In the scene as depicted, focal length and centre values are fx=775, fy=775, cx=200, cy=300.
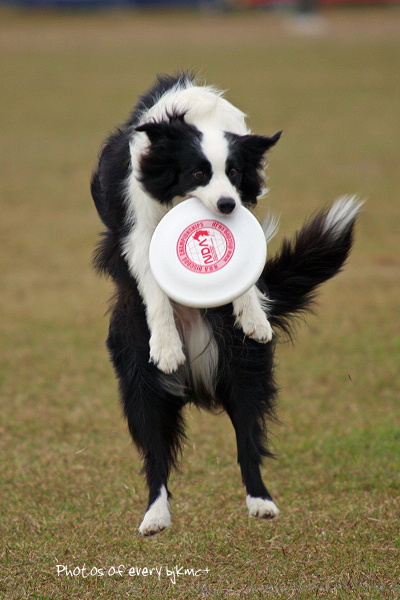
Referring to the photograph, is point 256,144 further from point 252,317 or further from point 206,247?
point 252,317

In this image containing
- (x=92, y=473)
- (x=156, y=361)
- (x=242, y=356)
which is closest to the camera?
(x=156, y=361)

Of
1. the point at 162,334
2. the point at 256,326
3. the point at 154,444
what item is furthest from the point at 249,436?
the point at 162,334

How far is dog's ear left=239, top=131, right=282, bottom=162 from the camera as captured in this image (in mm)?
3722

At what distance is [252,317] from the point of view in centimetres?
370

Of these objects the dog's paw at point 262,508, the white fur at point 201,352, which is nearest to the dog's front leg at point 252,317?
the white fur at point 201,352

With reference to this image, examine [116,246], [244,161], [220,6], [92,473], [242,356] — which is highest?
[244,161]

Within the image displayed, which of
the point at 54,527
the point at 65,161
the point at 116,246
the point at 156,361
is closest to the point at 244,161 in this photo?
the point at 116,246

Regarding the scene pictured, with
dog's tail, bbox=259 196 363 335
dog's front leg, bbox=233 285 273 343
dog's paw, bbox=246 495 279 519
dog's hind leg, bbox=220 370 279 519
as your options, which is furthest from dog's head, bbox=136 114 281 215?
dog's paw, bbox=246 495 279 519

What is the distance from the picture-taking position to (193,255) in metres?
3.73

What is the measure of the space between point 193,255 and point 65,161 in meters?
13.6

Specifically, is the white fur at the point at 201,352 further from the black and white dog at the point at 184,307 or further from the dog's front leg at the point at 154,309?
the dog's front leg at the point at 154,309

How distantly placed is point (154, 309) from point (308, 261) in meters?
0.95

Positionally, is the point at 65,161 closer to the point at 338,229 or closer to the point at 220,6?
the point at 338,229

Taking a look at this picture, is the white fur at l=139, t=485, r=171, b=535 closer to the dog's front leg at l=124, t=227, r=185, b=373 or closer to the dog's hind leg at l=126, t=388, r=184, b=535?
the dog's hind leg at l=126, t=388, r=184, b=535
